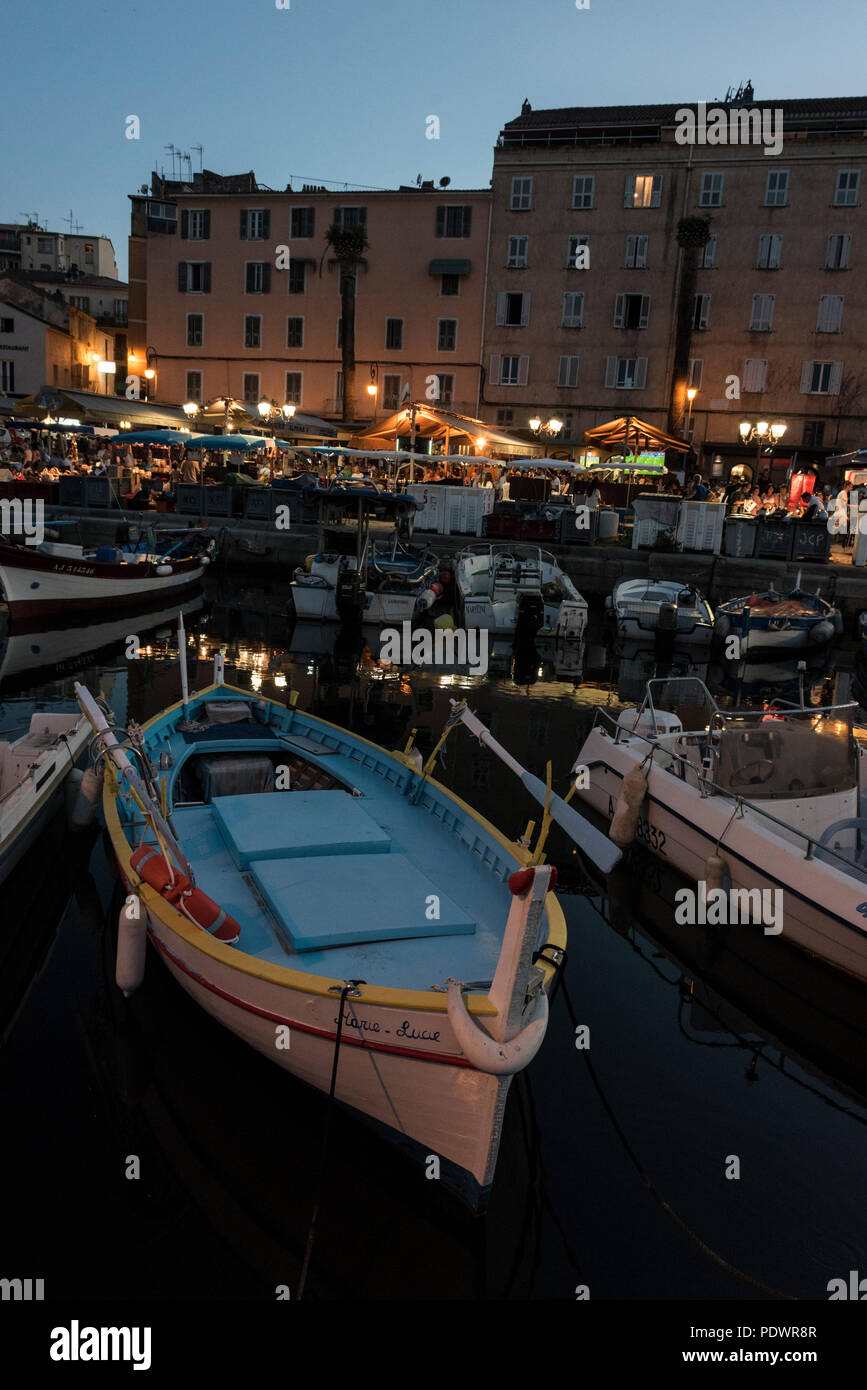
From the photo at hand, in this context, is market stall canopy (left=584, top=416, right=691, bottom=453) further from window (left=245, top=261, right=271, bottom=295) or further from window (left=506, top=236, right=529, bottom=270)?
window (left=245, top=261, right=271, bottom=295)

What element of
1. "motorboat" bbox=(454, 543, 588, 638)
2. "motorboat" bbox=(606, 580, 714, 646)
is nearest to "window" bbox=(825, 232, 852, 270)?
"motorboat" bbox=(606, 580, 714, 646)

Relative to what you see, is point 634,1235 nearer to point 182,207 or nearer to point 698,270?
point 698,270

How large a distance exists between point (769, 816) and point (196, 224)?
4517 centimetres

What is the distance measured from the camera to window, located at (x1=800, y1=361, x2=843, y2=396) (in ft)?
125

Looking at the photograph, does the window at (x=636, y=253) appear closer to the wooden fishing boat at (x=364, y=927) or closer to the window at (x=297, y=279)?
the window at (x=297, y=279)

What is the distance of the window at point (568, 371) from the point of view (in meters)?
40.4

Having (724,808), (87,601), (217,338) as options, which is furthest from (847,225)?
(724,808)

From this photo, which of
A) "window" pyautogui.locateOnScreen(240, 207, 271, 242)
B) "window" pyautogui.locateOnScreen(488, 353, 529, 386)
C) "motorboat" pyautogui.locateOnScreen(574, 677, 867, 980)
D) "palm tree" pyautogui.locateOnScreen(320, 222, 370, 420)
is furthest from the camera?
"window" pyautogui.locateOnScreen(240, 207, 271, 242)

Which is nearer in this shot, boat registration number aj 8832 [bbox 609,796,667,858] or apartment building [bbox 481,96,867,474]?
boat registration number aj 8832 [bbox 609,796,667,858]

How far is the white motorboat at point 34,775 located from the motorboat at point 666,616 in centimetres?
1534

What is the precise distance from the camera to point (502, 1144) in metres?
6.16

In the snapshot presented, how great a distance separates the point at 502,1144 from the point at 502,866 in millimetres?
2061

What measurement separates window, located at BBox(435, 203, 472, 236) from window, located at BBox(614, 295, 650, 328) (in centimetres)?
766

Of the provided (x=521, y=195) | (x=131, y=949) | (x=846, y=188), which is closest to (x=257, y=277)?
(x=521, y=195)
